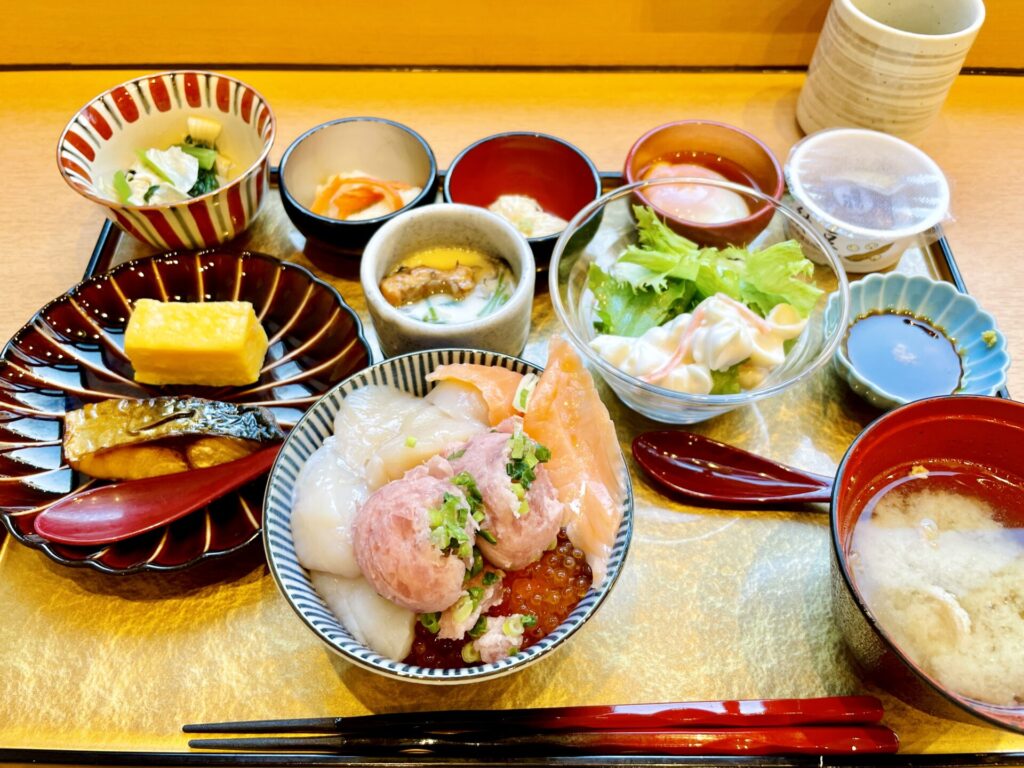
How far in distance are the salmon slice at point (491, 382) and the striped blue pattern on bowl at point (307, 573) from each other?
40mm

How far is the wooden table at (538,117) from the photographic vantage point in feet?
6.13

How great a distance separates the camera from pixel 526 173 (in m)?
1.90

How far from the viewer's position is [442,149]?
207cm

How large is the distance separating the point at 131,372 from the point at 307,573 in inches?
27.4

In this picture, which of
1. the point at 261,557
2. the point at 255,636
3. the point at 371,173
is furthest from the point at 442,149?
the point at 255,636

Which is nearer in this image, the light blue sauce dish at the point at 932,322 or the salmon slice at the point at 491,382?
the salmon slice at the point at 491,382

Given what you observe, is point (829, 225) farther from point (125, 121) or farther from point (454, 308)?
point (125, 121)

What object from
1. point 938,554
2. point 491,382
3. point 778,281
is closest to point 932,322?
point 778,281

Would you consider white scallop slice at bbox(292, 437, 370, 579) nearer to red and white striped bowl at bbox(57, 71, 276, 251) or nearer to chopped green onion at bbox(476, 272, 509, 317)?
chopped green onion at bbox(476, 272, 509, 317)

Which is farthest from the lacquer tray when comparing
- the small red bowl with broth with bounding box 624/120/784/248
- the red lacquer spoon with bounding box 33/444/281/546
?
the small red bowl with broth with bounding box 624/120/784/248

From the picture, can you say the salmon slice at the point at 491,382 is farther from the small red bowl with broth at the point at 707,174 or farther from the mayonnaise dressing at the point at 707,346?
the small red bowl with broth at the point at 707,174

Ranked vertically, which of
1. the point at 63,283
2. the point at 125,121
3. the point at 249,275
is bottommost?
the point at 63,283

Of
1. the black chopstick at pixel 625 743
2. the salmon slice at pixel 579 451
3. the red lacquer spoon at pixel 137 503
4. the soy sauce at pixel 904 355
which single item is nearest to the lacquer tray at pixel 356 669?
the black chopstick at pixel 625 743

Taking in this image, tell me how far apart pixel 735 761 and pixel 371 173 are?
1.56 m
